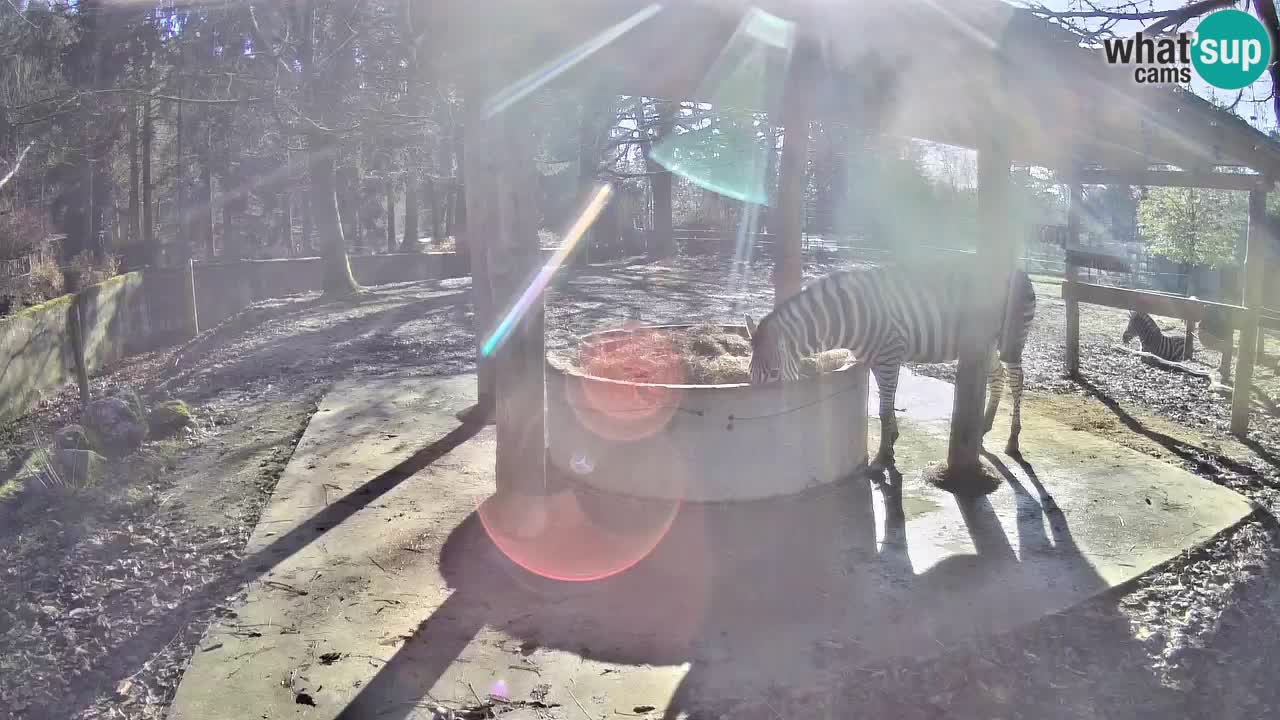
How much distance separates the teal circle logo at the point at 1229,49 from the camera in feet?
22.0

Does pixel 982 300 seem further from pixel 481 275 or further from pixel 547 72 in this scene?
pixel 481 275

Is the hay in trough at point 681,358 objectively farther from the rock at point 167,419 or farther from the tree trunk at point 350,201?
the tree trunk at point 350,201

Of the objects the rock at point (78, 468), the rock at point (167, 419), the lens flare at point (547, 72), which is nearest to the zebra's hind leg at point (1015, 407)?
the lens flare at point (547, 72)

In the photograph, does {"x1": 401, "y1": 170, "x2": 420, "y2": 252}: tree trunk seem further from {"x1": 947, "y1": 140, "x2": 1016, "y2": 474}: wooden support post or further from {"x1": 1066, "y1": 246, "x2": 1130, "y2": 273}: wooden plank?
{"x1": 947, "y1": 140, "x2": 1016, "y2": 474}: wooden support post

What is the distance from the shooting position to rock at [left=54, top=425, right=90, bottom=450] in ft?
23.8

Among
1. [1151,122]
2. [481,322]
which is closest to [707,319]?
[481,322]

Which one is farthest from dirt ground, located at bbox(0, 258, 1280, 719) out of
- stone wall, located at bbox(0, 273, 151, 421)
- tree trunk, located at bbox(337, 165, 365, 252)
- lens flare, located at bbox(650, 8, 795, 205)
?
tree trunk, located at bbox(337, 165, 365, 252)

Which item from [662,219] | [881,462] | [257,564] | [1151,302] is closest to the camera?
[257,564]

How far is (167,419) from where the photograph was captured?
7996 mm

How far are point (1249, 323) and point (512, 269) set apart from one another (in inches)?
270

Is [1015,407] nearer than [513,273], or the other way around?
[513,273]

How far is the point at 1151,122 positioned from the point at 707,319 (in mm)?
9350

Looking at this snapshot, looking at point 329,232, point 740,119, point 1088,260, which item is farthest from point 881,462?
point 740,119

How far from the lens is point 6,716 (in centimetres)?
348
